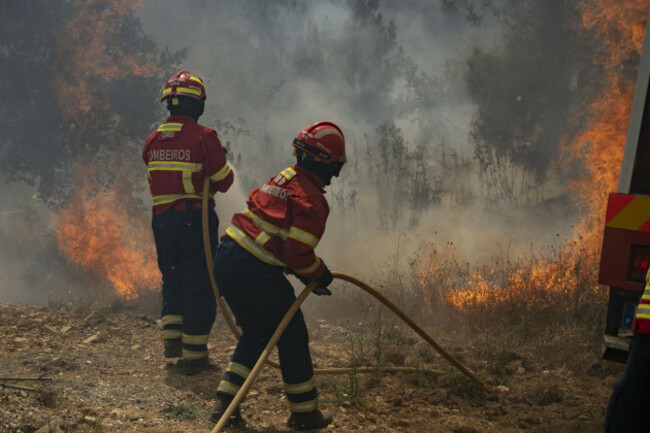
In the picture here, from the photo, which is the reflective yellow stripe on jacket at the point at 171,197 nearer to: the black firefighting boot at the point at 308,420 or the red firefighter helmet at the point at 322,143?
the red firefighter helmet at the point at 322,143

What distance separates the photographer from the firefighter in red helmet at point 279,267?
11.0ft

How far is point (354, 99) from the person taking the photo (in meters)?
12.9

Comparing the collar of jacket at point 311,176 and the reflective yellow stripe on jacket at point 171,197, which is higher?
the collar of jacket at point 311,176

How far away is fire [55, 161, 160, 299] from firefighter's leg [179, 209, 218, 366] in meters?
4.72

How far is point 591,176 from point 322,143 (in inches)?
309

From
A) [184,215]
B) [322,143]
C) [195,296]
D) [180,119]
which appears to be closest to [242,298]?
[322,143]

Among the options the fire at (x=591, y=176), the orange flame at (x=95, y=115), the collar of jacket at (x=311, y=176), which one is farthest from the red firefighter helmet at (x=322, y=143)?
the orange flame at (x=95, y=115)

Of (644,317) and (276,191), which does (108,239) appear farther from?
(644,317)

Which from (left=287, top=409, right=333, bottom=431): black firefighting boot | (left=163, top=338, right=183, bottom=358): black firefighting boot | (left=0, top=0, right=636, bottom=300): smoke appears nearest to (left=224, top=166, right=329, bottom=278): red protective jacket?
(left=287, top=409, right=333, bottom=431): black firefighting boot

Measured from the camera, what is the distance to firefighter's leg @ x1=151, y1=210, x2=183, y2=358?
5062mm

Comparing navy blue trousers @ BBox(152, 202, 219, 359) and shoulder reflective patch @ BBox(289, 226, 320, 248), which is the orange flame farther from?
shoulder reflective patch @ BBox(289, 226, 320, 248)

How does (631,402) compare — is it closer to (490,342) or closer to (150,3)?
(490,342)

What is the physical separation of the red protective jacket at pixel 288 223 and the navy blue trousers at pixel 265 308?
0.09 meters

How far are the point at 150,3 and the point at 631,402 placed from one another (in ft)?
42.0
